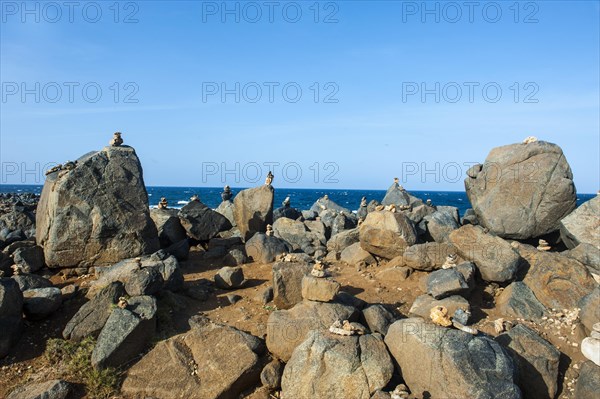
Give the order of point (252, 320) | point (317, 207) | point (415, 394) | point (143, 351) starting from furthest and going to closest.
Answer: point (317, 207)
point (252, 320)
point (143, 351)
point (415, 394)

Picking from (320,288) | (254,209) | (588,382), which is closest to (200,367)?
(320,288)

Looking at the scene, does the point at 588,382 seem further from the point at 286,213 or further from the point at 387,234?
the point at 286,213

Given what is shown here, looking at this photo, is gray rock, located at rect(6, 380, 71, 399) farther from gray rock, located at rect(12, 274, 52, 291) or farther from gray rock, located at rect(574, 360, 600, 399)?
gray rock, located at rect(574, 360, 600, 399)

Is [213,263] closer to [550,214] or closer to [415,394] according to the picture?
[415,394]

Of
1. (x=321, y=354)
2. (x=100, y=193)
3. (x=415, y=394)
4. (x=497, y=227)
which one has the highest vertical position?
(x=100, y=193)

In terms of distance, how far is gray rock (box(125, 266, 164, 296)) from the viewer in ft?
35.0

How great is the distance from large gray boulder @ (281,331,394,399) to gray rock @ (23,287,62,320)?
5613mm

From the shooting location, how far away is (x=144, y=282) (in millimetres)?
10734

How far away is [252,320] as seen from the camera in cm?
1101

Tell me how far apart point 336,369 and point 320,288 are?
209 cm

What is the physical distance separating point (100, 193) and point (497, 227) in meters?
11.9

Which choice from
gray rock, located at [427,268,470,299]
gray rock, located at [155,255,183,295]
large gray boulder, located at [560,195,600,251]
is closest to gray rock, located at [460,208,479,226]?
large gray boulder, located at [560,195,600,251]

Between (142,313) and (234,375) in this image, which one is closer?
(234,375)

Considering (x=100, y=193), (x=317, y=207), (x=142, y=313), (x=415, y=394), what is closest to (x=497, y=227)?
(x=415, y=394)
